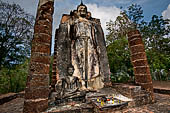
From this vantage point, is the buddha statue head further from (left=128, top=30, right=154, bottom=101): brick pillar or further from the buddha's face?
(left=128, top=30, right=154, bottom=101): brick pillar

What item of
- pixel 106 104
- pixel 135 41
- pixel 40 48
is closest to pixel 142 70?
pixel 135 41

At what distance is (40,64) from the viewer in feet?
10.6

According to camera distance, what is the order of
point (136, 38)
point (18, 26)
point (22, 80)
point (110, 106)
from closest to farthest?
point (110, 106)
point (136, 38)
point (18, 26)
point (22, 80)

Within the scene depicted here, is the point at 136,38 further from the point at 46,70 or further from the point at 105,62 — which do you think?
the point at 46,70

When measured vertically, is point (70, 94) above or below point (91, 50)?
below

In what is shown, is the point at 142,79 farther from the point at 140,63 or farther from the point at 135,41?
the point at 135,41

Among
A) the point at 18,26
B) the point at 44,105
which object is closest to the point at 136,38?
the point at 44,105

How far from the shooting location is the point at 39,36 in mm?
3428

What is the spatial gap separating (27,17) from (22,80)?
7.48 meters

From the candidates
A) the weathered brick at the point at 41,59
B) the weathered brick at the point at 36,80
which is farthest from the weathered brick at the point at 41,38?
the weathered brick at the point at 36,80

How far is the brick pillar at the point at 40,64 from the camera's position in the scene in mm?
2908

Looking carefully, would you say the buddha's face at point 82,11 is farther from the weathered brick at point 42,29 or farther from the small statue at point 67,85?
the small statue at point 67,85

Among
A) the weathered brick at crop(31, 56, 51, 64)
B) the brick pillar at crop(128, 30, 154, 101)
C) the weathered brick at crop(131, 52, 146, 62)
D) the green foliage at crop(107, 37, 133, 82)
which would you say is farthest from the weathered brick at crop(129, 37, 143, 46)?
the weathered brick at crop(31, 56, 51, 64)

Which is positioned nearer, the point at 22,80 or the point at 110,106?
the point at 110,106
